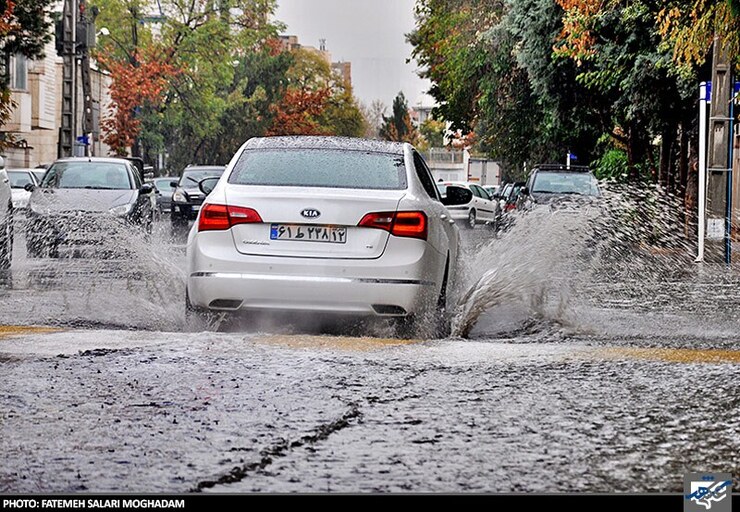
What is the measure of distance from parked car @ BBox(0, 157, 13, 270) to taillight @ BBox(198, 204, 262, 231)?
325 inches

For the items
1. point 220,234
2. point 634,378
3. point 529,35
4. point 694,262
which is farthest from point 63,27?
point 634,378

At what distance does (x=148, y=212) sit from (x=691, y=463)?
19.7m

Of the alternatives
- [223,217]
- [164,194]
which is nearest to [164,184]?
[164,194]

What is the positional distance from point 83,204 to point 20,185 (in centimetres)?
2054

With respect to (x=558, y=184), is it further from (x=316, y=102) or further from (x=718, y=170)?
(x=316, y=102)

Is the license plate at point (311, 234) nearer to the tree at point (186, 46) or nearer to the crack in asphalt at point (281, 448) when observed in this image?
the crack in asphalt at point (281, 448)

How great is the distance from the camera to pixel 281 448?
525cm

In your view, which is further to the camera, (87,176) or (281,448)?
(87,176)

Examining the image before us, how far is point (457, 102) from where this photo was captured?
48125 millimetres

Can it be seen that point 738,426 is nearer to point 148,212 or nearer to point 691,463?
point 691,463

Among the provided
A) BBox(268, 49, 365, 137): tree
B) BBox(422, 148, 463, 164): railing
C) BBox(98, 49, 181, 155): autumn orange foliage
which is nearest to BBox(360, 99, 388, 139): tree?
BBox(422, 148, 463, 164): railing

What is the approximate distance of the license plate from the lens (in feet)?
30.8

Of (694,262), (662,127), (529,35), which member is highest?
(529,35)

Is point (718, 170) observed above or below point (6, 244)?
above
